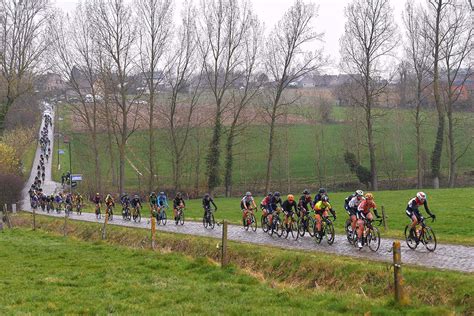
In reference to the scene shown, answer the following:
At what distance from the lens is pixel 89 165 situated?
75562mm

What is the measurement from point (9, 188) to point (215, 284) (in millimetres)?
44010

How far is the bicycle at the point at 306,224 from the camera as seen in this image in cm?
2112

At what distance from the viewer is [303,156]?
238 feet

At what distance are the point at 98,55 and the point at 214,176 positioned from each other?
1606cm

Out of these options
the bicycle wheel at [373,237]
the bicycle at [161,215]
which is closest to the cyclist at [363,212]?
the bicycle wheel at [373,237]

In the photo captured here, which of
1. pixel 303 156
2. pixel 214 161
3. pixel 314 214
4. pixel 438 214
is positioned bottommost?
pixel 438 214

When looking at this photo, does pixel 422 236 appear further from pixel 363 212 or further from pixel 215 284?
pixel 215 284

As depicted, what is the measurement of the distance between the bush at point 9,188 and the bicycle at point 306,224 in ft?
121

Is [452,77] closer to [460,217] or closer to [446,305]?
[460,217]

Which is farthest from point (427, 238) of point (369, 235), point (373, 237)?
point (369, 235)

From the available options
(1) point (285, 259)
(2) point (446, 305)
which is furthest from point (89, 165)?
(2) point (446, 305)

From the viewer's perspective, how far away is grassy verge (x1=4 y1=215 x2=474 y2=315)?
10.4 m

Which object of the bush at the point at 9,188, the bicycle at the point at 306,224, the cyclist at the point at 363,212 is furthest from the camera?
the bush at the point at 9,188

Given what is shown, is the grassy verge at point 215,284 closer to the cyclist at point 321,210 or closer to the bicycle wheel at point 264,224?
the cyclist at point 321,210
